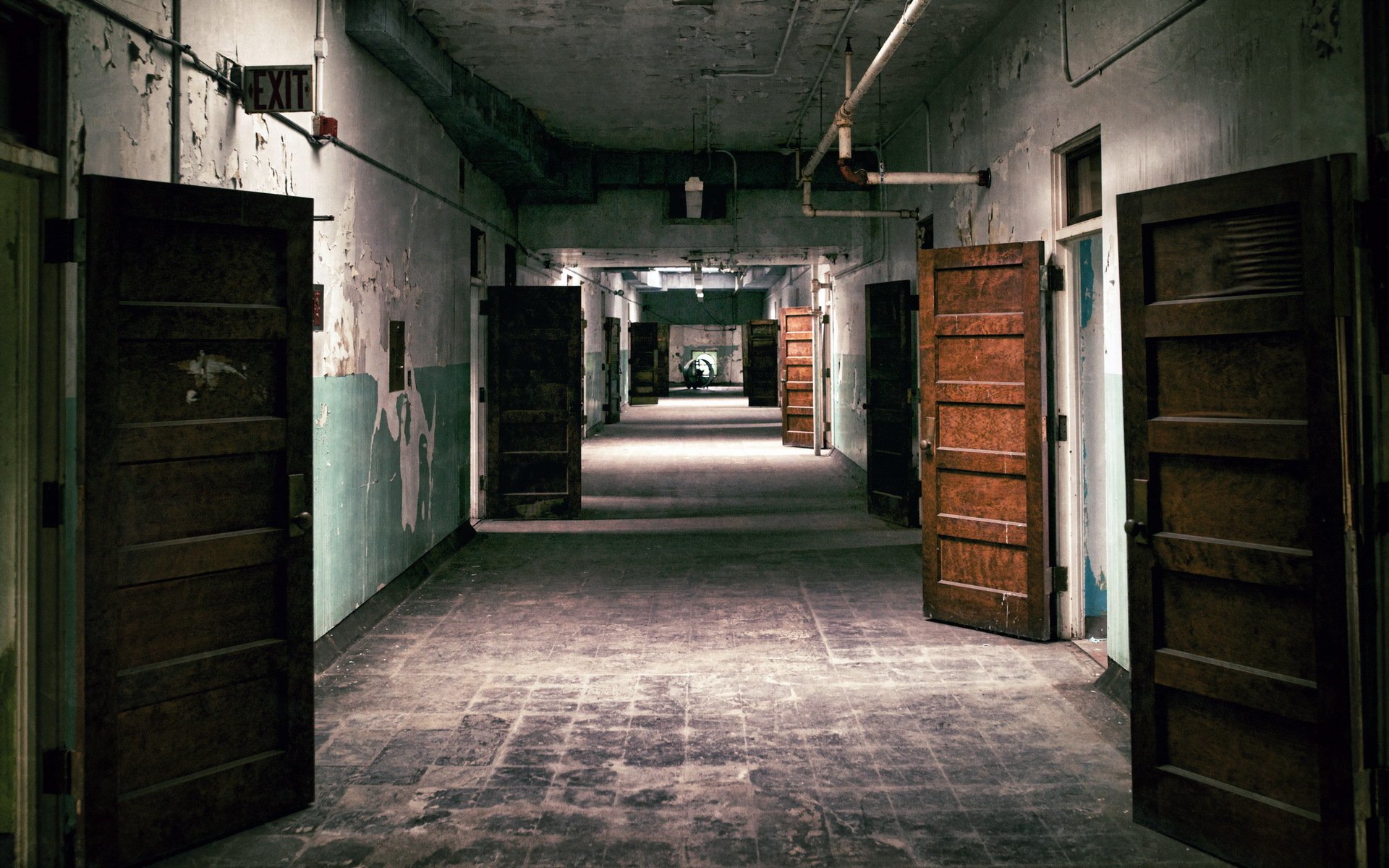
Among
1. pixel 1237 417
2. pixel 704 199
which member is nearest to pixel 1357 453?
pixel 1237 417

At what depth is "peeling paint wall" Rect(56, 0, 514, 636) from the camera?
3.15 m

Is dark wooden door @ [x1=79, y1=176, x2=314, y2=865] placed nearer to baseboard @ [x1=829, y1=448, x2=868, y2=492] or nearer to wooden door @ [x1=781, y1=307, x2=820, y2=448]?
baseboard @ [x1=829, y1=448, x2=868, y2=492]

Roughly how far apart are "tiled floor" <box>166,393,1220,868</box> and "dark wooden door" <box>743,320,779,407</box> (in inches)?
649

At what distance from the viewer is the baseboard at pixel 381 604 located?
4.80 m

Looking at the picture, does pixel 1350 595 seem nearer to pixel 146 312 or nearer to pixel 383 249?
pixel 146 312

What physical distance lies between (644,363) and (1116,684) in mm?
22586

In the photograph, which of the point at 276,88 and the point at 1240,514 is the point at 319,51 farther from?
the point at 1240,514

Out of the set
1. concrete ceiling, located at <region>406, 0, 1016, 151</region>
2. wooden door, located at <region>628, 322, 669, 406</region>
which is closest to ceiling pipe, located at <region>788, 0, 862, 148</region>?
concrete ceiling, located at <region>406, 0, 1016, 151</region>

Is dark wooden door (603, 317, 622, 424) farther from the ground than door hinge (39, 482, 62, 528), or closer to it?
farther from the ground

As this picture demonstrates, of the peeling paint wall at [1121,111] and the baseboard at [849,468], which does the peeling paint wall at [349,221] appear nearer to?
the peeling paint wall at [1121,111]

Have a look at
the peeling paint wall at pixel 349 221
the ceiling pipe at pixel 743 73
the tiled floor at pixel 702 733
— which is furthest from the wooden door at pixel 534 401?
the ceiling pipe at pixel 743 73

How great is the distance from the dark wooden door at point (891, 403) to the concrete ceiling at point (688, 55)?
1.58m

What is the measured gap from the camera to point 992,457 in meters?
5.27

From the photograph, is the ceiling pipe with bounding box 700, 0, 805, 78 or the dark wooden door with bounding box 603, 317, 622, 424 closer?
the ceiling pipe with bounding box 700, 0, 805, 78
